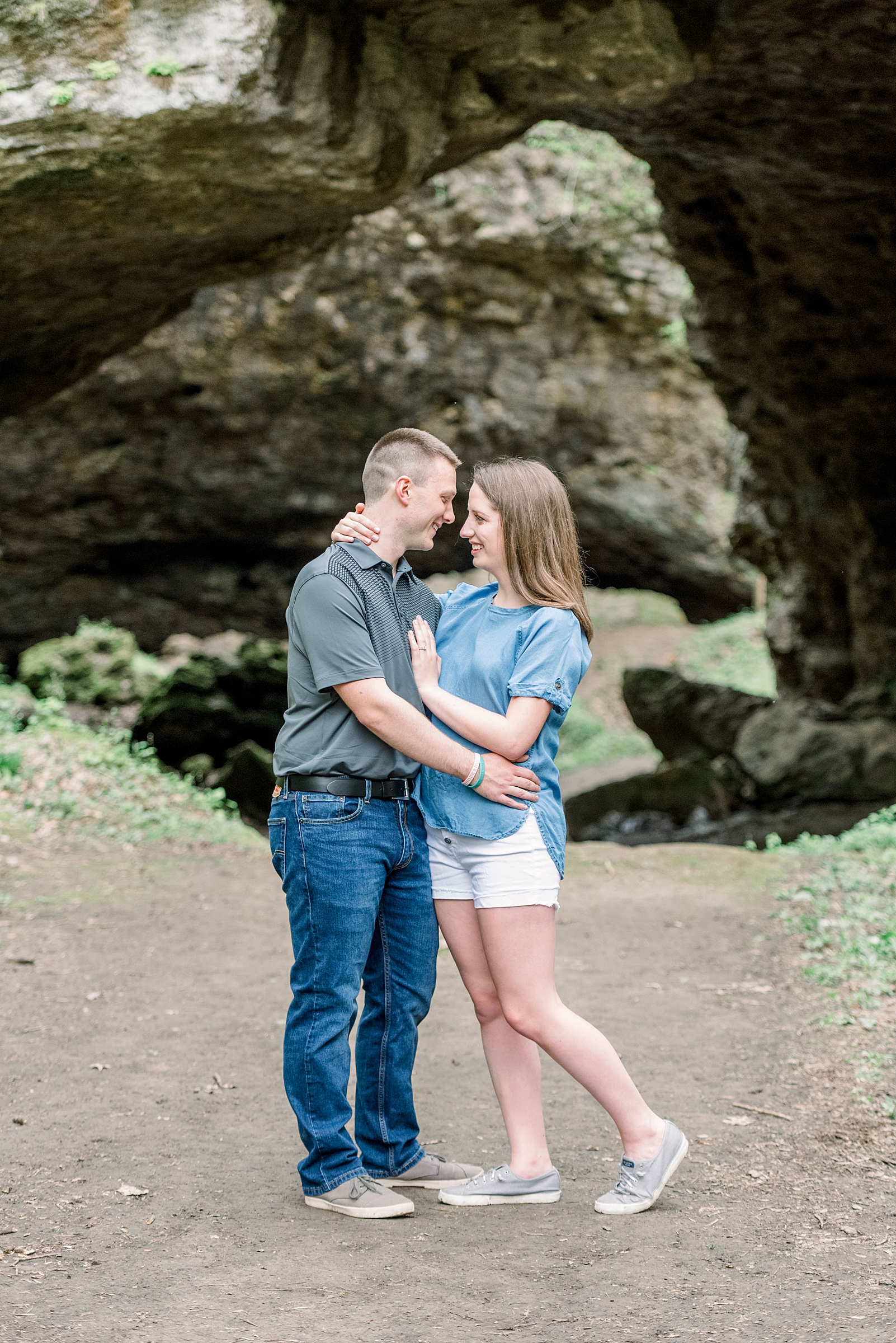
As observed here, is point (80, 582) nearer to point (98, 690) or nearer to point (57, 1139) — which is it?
point (98, 690)

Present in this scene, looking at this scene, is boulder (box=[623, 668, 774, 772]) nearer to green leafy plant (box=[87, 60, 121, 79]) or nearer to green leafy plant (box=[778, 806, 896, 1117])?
green leafy plant (box=[778, 806, 896, 1117])

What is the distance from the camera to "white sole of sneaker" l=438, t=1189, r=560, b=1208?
3.43 m

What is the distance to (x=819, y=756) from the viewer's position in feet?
40.2

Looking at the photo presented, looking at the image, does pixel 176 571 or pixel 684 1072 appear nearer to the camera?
pixel 684 1072

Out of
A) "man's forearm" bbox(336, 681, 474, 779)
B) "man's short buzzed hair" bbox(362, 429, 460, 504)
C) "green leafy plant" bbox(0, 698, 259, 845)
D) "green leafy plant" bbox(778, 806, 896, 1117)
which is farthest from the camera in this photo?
"green leafy plant" bbox(0, 698, 259, 845)

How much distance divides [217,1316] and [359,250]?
1657cm

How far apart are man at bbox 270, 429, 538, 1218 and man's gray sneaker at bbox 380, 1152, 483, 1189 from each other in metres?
0.10

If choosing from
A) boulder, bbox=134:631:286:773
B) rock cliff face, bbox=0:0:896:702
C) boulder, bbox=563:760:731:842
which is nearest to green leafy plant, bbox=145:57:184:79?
rock cliff face, bbox=0:0:896:702

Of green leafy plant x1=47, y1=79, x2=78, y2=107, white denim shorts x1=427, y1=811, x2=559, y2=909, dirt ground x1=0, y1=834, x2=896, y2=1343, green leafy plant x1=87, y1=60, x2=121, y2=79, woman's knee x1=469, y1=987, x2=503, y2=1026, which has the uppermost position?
green leafy plant x1=87, y1=60, x2=121, y2=79

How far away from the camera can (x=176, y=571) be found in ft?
69.8

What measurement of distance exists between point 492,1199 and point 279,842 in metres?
1.19

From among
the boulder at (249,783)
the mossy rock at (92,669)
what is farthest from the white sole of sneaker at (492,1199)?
the mossy rock at (92,669)

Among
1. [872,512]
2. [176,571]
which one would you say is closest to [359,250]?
[176,571]

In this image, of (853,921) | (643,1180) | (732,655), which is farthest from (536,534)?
(732,655)
